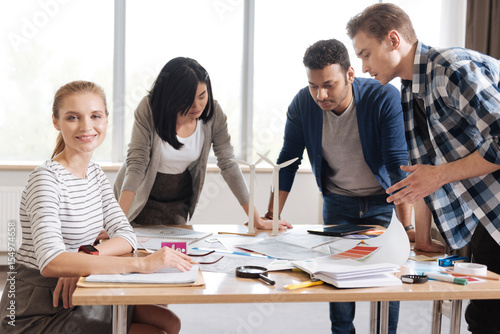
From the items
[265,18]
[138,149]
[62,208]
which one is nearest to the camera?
[62,208]

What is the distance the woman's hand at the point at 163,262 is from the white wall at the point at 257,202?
9.01 ft

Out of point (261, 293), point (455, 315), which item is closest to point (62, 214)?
point (261, 293)

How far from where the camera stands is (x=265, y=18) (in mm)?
4297

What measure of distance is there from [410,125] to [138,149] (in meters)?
1.03

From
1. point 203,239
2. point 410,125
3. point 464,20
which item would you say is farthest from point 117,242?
point 464,20

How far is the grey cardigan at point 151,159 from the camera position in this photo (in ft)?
6.75

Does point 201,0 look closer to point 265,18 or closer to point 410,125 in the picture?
point 265,18

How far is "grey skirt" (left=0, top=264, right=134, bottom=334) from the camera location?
1289mm

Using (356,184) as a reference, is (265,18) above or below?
above

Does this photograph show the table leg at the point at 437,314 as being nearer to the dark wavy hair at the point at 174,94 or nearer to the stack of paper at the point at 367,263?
the stack of paper at the point at 367,263

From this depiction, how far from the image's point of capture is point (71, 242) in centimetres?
145

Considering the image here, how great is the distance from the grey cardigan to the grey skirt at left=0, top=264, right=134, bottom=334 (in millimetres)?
684

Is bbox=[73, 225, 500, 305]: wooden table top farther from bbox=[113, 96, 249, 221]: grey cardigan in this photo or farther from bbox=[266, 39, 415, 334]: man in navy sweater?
bbox=[113, 96, 249, 221]: grey cardigan

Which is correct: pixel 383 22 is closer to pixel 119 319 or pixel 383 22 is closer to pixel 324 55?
pixel 324 55
